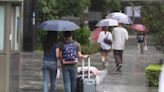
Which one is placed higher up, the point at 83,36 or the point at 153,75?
the point at 83,36

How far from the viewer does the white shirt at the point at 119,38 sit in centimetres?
1814

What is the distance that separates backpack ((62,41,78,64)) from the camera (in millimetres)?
10633

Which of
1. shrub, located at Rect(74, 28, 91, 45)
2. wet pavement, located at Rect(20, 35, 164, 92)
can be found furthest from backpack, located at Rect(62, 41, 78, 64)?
shrub, located at Rect(74, 28, 91, 45)

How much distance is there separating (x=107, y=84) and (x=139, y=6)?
5.14 meters

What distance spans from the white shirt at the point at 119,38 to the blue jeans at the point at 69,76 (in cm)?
743

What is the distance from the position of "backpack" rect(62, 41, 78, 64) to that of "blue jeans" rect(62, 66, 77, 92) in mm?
137

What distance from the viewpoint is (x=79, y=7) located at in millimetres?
34250

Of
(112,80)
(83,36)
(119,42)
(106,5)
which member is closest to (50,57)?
(112,80)

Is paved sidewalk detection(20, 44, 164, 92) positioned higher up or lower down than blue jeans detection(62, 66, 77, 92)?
lower down

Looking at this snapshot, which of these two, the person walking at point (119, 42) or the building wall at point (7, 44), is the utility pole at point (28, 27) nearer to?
the person walking at point (119, 42)

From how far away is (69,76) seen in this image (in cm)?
1070

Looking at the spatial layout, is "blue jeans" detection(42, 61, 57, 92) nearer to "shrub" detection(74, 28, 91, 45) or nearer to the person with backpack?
the person with backpack

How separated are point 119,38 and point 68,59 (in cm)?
780

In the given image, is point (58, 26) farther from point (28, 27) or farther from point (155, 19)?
point (28, 27)
